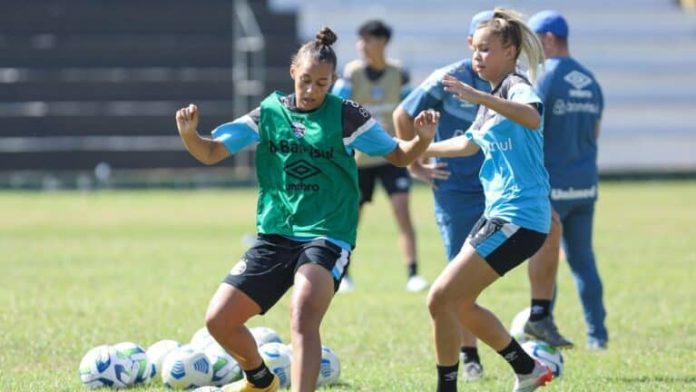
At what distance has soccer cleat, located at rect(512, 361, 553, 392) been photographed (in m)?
7.43

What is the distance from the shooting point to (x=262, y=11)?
3134 cm

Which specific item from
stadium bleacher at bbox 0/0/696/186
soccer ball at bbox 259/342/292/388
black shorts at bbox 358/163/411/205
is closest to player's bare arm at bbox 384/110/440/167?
soccer ball at bbox 259/342/292/388

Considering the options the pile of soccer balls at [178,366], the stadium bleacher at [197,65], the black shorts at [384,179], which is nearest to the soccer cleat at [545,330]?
the pile of soccer balls at [178,366]

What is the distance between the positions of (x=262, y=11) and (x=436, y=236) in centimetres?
1365

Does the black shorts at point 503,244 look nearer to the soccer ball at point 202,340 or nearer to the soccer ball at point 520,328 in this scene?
the soccer ball at point 202,340

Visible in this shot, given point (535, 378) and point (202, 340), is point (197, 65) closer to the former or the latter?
point (202, 340)

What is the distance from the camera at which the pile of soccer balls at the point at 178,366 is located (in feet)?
25.6

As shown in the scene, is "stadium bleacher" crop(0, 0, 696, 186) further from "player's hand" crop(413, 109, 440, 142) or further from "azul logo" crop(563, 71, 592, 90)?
"player's hand" crop(413, 109, 440, 142)

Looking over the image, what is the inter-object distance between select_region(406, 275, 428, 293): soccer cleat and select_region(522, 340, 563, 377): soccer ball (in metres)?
4.44

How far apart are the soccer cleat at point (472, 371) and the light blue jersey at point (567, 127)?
1579 mm

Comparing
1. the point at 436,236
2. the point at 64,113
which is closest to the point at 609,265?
the point at 436,236

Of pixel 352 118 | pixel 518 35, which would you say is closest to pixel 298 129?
pixel 352 118

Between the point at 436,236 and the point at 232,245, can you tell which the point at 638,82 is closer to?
the point at 436,236

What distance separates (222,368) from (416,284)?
512 cm
